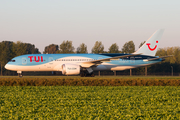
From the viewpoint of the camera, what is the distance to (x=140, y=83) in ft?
80.8

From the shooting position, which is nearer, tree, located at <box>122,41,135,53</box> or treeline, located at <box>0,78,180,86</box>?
treeline, located at <box>0,78,180,86</box>

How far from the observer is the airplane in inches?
1428

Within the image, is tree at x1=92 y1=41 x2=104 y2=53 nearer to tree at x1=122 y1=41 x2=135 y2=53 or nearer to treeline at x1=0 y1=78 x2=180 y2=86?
tree at x1=122 y1=41 x2=135 y2=53

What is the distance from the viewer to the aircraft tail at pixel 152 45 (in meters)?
41.0

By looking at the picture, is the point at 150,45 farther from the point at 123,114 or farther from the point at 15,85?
the point at 123,114

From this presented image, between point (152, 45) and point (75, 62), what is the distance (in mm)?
13690

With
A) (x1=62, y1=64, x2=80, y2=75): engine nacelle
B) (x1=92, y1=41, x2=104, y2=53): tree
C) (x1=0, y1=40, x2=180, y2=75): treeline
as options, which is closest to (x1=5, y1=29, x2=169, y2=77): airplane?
(x1=62, y1=64, x2=80, y2=75): engine nacelle

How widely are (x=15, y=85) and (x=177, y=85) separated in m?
16.1

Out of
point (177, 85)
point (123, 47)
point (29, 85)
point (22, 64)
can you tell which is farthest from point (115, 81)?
point (123, 47)

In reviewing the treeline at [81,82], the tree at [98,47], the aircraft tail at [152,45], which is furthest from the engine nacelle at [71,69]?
the tree at [98,47]

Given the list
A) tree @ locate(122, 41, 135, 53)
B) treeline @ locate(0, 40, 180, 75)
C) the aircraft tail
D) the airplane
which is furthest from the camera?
tree @ locate(122, 41, 135, 53)

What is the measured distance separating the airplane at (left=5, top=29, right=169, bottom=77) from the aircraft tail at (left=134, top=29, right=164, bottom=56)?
1.72 metres

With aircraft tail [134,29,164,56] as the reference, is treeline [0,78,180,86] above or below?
below

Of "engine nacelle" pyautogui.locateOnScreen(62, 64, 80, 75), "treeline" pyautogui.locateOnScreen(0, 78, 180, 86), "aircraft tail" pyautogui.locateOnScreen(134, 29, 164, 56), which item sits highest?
"aircraft tail" pyautogui.locateOnScreen(134, 29, 164, 56)
